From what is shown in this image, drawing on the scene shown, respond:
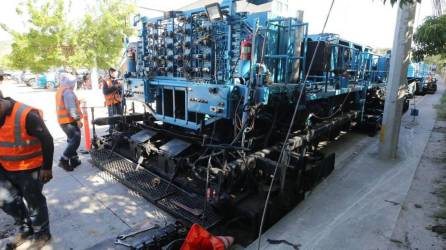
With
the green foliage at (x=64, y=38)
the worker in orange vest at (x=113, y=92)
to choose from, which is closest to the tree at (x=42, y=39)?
the green foliage at (x=64, y=38)

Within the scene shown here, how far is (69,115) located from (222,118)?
2.94 metres

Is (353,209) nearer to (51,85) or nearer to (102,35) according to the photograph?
(102,35)

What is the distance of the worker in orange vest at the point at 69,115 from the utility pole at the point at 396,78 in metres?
6.25

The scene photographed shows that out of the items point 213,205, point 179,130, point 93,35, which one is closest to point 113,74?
point 179,130

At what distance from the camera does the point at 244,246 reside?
10.9 feet

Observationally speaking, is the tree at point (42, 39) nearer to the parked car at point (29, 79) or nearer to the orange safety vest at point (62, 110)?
the parked car at point (29, 79)

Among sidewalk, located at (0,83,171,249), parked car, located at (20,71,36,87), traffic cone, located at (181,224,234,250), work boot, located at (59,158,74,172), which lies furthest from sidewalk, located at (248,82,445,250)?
parked car, located at (20,71,36,87)

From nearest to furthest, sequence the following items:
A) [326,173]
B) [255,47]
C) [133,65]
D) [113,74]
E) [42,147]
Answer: [42,147] → [255,47] → [326,173] → [133,65] → [113,74]

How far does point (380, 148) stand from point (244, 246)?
4657 millimetres

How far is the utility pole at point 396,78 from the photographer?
6062mm

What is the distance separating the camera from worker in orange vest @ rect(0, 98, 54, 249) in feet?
9.33

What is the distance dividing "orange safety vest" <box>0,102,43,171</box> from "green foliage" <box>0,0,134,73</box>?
1421 cm

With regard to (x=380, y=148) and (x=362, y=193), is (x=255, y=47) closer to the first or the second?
(x=362, y=193)

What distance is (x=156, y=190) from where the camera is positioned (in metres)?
4.25
